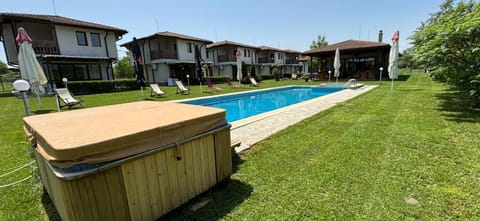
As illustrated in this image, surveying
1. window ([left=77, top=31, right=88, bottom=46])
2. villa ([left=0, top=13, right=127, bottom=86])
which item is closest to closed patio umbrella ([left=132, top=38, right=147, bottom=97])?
villa ([left=0, top=13, right=127, bottom=86])

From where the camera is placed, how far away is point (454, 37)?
17.9 ft

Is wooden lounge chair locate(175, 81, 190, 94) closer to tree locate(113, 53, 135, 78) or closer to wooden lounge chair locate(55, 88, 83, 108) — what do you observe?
wooden lounge chair locate(55, 88, 83, 108)

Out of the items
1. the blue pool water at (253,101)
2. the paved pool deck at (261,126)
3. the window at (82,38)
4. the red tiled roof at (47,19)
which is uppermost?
Result: the red tiled roof at (47,19)

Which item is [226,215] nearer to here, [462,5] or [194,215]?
[194,215]

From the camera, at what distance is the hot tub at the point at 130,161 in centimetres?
161

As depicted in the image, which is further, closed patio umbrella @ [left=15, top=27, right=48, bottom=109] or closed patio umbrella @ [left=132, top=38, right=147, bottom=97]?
closed patio umbrella @ [left=132, top=38, right=147, bottom=97]

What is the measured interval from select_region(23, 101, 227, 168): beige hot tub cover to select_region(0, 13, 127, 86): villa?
700 inches

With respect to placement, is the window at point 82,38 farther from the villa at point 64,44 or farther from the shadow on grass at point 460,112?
the shadow on grass at point 460,112

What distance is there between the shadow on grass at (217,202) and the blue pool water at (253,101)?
596 centimetres

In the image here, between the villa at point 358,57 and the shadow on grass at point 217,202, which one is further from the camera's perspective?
the villa at point 358,57

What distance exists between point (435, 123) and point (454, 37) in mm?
2335

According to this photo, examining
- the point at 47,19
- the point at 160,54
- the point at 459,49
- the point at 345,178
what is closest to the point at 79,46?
the point at 47,19

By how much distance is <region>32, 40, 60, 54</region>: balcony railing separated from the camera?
15455mm

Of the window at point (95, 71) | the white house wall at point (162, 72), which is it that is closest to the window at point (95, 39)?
the window at point (95, 71)
